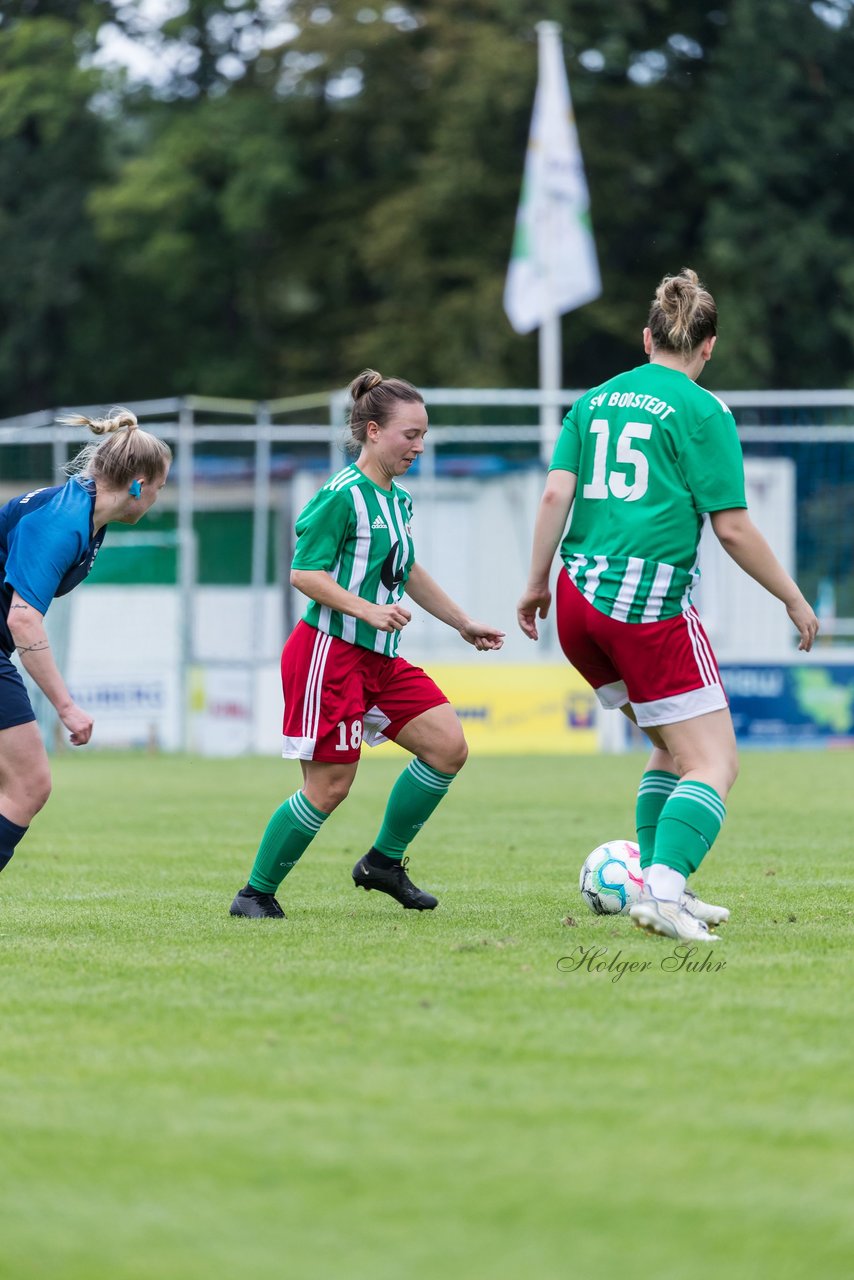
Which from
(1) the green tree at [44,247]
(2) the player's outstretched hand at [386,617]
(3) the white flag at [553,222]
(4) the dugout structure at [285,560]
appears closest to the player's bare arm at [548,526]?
(2) the player's outstretched hand at [386,617]

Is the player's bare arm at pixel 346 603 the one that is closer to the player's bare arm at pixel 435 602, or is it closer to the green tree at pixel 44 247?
the player's bare arm at pixel 435 602

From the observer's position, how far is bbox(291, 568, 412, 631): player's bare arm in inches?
233

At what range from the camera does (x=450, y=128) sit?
3531 cm

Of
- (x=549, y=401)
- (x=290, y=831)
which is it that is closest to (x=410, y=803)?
(x=290, y=831)

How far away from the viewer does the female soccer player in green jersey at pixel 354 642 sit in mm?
6086

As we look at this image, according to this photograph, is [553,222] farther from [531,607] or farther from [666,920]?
[666,920]

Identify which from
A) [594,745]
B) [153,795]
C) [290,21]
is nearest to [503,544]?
[594,745]

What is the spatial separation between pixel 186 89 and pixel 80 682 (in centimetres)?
2483

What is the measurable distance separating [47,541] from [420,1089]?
2498 mm

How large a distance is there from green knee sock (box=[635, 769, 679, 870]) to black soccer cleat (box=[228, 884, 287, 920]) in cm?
122

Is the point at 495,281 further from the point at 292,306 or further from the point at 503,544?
the point at 503,544

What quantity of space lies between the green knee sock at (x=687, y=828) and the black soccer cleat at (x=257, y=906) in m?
1.49

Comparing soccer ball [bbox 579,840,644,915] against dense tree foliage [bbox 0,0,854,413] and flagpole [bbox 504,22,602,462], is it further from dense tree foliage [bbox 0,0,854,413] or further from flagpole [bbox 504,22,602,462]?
dense tree foliage [bbox 0,0,854,413]

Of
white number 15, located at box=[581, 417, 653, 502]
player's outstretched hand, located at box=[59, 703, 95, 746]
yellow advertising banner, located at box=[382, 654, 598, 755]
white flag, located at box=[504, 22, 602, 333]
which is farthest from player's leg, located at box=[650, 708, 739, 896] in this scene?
white flag, located at box=[504, 22, 602, 333]
